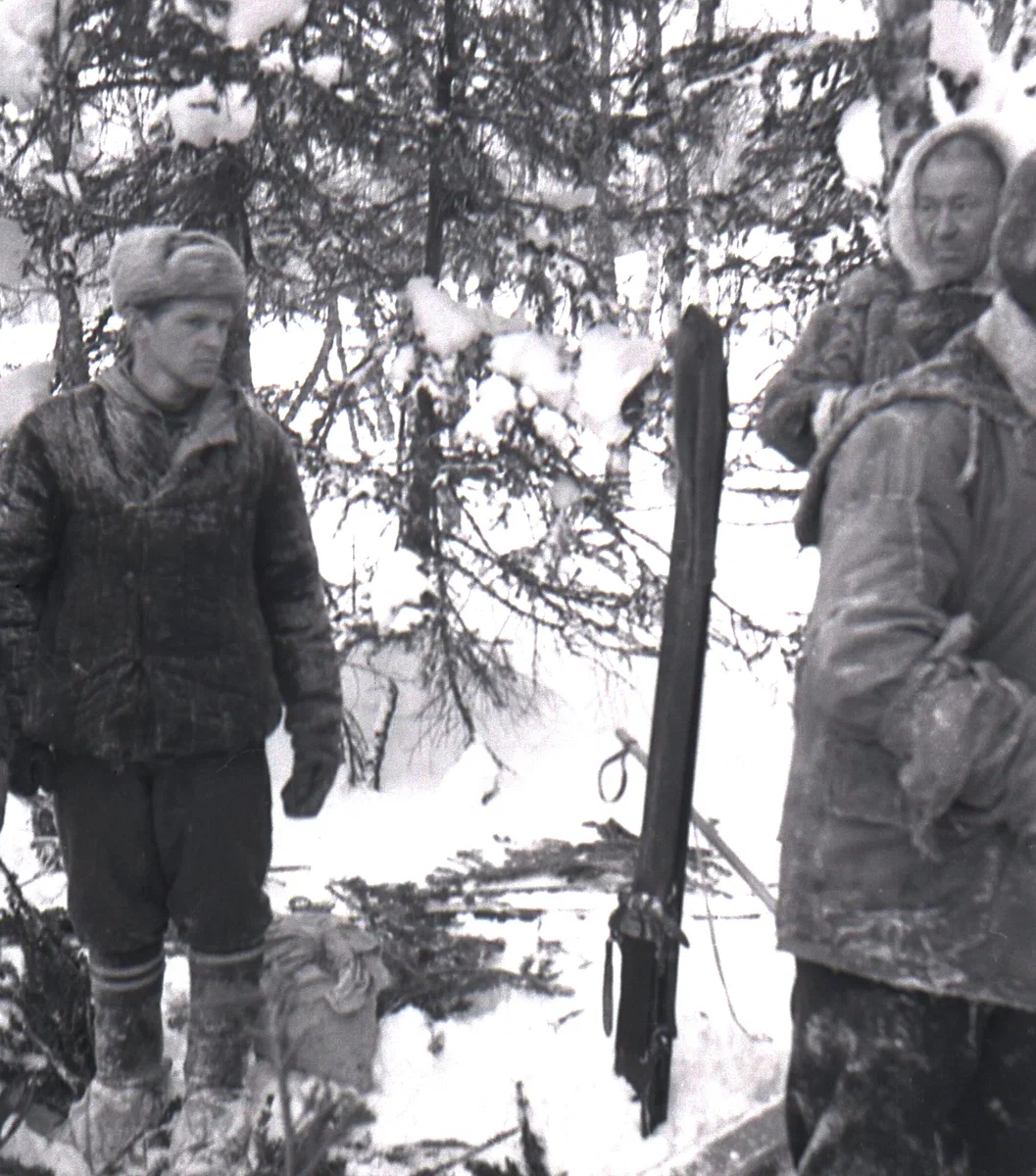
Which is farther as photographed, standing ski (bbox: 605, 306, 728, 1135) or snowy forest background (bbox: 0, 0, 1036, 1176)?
snowy forest background (bbox: 0, 0, 1036, 1176)

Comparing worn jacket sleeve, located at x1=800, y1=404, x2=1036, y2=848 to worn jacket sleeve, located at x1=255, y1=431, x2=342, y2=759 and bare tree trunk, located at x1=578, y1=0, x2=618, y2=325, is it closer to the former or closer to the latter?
worn jacket sleeve, located at x1=255, y1=431, x2=342, y2=759

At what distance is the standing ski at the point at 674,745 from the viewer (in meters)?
2.95

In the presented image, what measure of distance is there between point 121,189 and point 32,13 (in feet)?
3.00

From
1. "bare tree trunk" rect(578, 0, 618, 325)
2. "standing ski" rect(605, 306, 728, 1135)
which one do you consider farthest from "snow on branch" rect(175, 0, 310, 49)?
"standing ski" rect(605, 306, 728, 1135)

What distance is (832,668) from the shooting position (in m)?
1.78

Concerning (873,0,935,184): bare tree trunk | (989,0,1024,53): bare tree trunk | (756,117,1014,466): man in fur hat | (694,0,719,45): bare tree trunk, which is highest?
(989,0,1024,53): bare tree trunk

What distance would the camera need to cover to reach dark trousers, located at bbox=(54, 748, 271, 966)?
2.91 m

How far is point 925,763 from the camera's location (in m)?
1.70

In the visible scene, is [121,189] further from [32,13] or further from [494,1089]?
[494,1089]

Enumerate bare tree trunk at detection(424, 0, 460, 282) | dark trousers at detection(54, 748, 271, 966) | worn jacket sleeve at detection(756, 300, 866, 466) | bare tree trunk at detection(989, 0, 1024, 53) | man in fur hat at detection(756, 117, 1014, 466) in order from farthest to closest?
bare tree trunk at detection(989, 0, 1024, 53) → bare tree trunk at detection(424, 0, 460, 282) → dark trousers at detection(54, 748, 271, 966) → worn jacket sleeve at detection(756, 300, 866, 466) → man in fur hat at detection(756, 117, 1014, 466)

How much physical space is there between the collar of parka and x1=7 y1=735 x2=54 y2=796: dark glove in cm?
213

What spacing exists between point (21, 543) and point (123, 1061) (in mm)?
1258

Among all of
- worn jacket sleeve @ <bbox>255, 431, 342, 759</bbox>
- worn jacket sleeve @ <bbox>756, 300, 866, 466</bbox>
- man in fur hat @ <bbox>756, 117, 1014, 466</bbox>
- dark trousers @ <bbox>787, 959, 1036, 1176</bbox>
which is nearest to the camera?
dark trousers @ <bbox>787, 959, 1036, 1176</bbox>

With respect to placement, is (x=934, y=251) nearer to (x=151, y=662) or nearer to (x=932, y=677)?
(x=932, y=677)
